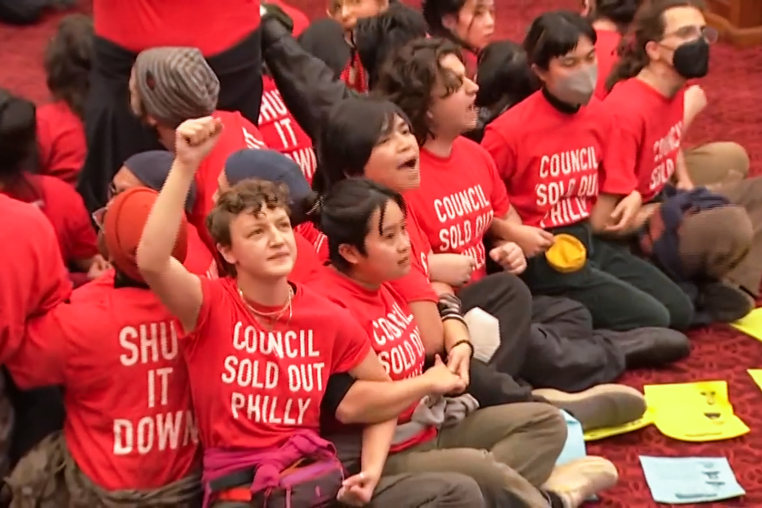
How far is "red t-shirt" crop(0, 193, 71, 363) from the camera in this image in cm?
152

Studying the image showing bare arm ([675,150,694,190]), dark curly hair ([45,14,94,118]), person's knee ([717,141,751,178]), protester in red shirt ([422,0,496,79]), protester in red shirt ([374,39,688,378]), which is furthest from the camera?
person's knee ([717,141,751,178])

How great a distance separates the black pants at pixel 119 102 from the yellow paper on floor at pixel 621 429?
923 mm

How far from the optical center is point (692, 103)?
291 centimetres

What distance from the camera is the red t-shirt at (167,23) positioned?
1892mm

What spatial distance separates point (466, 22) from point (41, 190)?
1146 mm

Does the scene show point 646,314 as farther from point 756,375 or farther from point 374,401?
point 374,401

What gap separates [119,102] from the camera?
195 centimetres

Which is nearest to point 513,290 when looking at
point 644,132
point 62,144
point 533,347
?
point 533,347

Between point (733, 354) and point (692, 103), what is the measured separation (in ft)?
2.66

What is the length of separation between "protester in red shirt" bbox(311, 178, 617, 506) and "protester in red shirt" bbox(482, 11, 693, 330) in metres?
0.58

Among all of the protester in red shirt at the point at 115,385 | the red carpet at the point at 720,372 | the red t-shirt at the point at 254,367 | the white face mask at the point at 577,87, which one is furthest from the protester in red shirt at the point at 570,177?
the protester in red shirt at the point at 115,385

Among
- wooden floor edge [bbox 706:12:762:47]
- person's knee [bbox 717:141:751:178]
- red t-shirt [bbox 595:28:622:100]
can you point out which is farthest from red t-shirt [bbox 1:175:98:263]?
wooden floor edge [bbox 706:12:762:47]

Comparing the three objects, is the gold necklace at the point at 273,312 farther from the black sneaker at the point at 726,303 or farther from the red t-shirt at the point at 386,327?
the black sneaker at the point at 726,303

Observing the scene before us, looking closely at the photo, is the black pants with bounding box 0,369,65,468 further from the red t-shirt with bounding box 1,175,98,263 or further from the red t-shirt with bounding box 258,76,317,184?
the red t-shirt with bounding box 258,76,317,184
